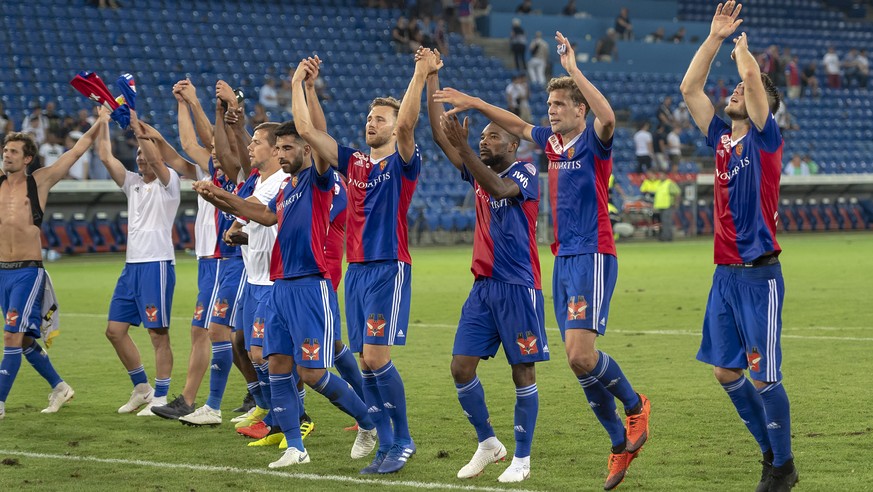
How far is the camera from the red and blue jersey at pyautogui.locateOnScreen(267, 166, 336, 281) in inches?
300

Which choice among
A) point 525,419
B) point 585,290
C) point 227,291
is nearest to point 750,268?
point 585,290

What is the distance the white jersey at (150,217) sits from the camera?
33.1 feet

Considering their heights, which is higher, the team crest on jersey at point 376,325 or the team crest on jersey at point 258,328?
the team crest on jersey at point 376,325

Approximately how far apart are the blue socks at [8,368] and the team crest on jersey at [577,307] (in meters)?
4.78

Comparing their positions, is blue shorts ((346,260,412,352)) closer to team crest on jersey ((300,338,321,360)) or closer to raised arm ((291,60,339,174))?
team crest on jersey ((300,338,321,360))

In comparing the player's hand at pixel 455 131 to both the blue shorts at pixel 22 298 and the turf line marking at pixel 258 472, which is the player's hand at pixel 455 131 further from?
the blue shorts at pixel 22 298

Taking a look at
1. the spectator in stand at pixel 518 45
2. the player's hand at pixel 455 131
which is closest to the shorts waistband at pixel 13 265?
the player's hand at pixel 455 131

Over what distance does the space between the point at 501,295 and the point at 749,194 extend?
1566 mm

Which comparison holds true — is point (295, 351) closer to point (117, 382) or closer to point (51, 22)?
point (117, 382)

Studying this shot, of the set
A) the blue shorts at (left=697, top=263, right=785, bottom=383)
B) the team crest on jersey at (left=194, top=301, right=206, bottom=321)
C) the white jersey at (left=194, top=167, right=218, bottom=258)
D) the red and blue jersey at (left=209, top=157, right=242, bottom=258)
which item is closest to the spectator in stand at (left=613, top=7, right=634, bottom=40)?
the white jersey at (left=194, top=167, right=218, bottom=258)

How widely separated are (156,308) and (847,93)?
135ft

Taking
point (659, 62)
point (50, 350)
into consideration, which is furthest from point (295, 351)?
point (659, 62)

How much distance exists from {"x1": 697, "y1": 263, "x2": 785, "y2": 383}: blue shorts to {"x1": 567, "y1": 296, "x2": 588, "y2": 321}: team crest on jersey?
2.43ft

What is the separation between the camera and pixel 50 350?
13.7 meters
